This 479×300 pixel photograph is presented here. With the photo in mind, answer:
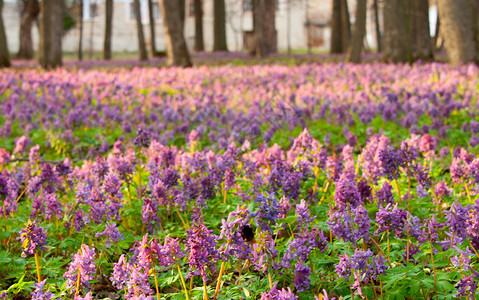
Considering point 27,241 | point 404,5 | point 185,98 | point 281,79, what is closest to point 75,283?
point 27,241

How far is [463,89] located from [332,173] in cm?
675

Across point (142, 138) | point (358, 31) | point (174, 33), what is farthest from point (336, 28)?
point (142, 138)

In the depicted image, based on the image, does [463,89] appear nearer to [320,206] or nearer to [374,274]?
[320,206]

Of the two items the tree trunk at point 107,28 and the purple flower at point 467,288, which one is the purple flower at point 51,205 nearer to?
the purple flower at point 467,288

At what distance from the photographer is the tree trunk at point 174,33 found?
17203mm

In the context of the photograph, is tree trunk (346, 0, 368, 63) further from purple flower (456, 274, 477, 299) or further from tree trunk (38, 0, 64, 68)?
purple flower (456, 274, 477, 299)

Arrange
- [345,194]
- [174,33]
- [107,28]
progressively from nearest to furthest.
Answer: [345,194]
[174,33]
[107,28]

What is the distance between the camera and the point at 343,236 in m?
2.67

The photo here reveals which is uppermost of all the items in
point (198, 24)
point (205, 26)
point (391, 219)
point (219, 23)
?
point (205, 26)

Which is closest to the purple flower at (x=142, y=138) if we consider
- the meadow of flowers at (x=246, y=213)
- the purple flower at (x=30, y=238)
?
the meadow of flowers at (x=246, y=213)

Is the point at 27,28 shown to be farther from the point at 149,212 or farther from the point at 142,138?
the point at 149,212

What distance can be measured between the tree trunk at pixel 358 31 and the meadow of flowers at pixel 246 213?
10.3 meters

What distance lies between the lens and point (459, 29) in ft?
42.7

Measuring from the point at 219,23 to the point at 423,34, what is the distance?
1621 cm
